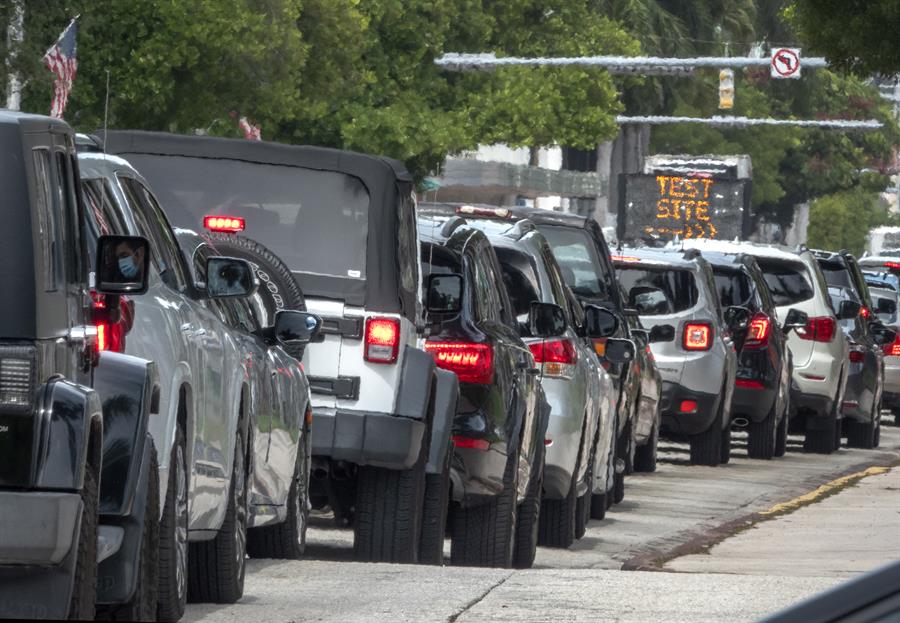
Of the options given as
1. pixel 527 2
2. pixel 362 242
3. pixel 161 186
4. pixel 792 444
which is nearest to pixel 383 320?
pixel 362 242

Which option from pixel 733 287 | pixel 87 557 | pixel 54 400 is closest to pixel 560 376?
pixel 87 557

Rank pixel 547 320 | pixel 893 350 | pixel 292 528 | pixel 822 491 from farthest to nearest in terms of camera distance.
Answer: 1. pixel 893 350
2. pixel 822 491
3. pixel 547 320
4. pixel 292 528

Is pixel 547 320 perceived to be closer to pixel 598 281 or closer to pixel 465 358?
pixel 465 358

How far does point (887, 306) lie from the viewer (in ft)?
106

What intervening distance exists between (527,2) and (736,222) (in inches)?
223

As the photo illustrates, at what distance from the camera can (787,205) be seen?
96.2 metres

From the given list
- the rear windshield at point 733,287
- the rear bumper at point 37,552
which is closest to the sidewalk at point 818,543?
the rear windshield at point 733,287

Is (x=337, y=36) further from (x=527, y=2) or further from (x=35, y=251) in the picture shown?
(x=35, y=251)

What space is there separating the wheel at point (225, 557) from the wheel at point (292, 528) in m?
1.20

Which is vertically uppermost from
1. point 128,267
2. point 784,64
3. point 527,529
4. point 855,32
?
point 784,64

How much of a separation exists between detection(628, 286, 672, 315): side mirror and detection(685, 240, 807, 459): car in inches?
48.9

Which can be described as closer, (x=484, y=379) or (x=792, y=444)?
(x=484, y=379)

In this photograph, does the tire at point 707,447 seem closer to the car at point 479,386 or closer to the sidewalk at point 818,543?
the sidewalk at point 818,543

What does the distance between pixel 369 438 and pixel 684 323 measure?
1029 cm
